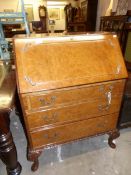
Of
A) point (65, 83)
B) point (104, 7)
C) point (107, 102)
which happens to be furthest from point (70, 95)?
point (104, 7)

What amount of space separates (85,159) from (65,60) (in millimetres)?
1072

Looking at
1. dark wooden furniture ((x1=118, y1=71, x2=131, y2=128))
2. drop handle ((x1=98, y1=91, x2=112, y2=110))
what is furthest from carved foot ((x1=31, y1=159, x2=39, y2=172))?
dark wooden furniture ((x1=118, y1=71, x2=131, y2=128))

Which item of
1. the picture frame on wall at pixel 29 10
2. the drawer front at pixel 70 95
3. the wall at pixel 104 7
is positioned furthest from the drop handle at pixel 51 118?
the picture frame on wall at pixel 29 10

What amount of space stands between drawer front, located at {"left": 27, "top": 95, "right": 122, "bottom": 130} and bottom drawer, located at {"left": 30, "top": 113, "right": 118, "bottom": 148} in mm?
67

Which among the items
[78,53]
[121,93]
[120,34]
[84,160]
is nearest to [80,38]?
[78,53]

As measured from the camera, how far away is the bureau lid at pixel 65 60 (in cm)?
94

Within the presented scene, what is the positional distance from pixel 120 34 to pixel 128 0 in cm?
65

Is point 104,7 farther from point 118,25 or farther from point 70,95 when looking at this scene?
point 70,95

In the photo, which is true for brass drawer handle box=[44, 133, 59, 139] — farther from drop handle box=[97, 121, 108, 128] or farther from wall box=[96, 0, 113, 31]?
wall box=[96, 0, 113, 31]

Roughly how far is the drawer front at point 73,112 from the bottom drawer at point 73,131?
67mm

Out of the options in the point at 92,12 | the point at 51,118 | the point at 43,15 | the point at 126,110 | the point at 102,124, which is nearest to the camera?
the point at 51,118

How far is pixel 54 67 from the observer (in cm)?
99

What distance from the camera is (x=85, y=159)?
57.0 inches

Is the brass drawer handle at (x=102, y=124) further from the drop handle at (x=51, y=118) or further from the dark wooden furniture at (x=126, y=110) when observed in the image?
the drop handle at (x=51, y=118)
